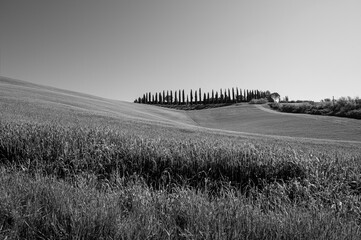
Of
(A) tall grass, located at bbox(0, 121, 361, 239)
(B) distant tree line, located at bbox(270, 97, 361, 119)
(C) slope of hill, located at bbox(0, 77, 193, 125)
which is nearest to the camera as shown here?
(A) tall grass, located at bbox(0, 121, 361, 239)

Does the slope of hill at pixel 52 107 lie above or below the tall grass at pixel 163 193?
above

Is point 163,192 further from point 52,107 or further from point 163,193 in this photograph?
point 52,107

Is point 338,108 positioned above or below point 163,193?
above

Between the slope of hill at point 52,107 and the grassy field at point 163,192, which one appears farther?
the slope of hill at point 52,107

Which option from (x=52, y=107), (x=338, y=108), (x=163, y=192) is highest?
(x=338, y=108)

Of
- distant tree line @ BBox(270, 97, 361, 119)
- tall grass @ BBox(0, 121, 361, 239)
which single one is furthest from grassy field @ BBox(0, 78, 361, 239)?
distant tree line @ BBox(270, 97, 361, 119)

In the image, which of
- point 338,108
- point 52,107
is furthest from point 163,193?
point 338,108

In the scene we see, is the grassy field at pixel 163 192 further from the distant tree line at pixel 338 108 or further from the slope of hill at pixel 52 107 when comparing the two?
the distant tree line at pixel 338 108

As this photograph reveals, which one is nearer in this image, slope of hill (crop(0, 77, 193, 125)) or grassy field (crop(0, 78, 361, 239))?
grassy field (crop(0, 78, 361, 239))

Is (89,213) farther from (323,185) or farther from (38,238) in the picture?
(323,185)

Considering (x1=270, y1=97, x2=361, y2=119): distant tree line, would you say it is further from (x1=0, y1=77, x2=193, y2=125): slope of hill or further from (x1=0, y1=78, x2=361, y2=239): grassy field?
(x1=0, y1=78, x2=361, y2=239): grassy field

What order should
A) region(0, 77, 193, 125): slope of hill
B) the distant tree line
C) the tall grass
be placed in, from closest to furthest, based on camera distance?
the tall grass
region(0, 77, 193, 125): slope of hill
the distant tree line

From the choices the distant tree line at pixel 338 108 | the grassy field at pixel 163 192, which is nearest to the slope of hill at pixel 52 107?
the grassy field at pixel 163 192

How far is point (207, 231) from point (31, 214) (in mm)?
2344
